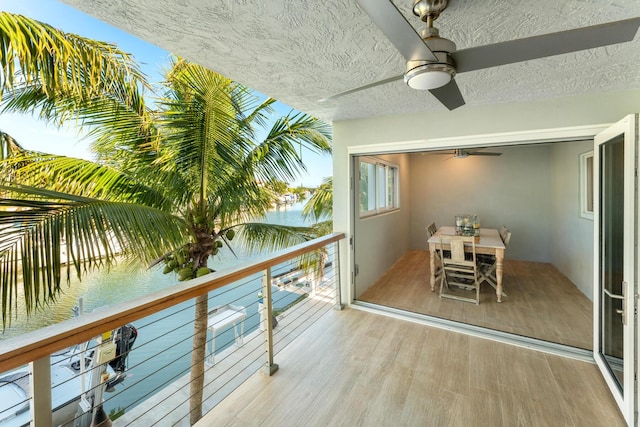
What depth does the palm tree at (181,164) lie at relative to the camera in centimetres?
240

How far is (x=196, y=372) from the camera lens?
9.73ft

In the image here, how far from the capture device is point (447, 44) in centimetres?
129

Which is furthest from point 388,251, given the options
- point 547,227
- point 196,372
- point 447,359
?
point 196,372

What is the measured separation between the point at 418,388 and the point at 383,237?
3116 mm

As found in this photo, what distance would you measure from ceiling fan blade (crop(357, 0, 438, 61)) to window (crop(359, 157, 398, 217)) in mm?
2846

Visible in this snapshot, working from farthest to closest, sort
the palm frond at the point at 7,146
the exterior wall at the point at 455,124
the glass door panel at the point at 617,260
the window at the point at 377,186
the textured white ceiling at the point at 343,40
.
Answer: the window at the point at 377,186, the palm frond at the point at 7,146, the exterior wall at the point at 455,124, the glass door panel at the point at 617,260, the textured white ceiling at the point at 343,40

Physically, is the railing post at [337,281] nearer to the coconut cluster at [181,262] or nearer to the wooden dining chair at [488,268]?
the coconut cluster at [181,262]

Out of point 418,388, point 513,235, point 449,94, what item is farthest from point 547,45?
point 513,235

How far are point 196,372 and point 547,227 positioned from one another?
6534 millimetres

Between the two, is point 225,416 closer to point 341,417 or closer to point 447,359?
point 341,417

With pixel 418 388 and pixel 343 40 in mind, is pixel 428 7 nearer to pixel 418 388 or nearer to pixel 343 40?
pixel 343 40

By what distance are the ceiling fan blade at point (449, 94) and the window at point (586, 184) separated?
3277mm

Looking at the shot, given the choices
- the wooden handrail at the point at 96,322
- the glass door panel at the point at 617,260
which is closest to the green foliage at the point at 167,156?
the wooden handrail at the point at 96,322

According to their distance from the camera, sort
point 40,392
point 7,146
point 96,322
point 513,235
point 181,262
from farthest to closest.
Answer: point 513,235 → point 181,262 → point 7,146 → point 96,322 → point 40,392
